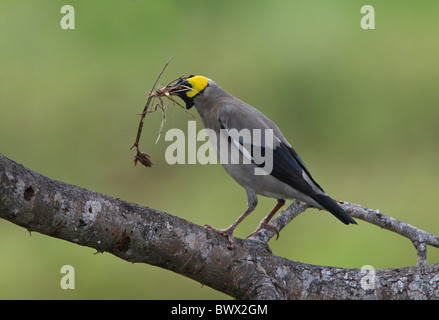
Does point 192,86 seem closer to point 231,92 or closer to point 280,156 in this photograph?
point 280,156

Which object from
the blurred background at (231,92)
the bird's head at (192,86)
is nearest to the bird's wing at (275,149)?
the bird's head at (192,86)

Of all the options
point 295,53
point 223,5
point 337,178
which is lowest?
point 337,178

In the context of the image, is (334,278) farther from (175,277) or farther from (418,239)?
(175,277)

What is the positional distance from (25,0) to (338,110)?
341 centimetres

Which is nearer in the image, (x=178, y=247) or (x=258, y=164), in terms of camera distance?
(x=178, y=247)

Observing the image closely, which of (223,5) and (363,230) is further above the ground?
(223,5)

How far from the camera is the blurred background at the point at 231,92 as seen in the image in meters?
5.79

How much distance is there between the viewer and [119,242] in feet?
7.61

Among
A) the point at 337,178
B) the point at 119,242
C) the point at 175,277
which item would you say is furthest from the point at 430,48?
the point at 119,242

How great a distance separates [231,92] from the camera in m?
6.60

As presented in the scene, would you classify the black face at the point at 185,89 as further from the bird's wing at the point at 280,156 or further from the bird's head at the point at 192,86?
the bird's wing at the point at 280,156

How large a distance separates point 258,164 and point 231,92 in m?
3.55

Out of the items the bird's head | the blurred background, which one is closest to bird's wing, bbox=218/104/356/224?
the bird's head

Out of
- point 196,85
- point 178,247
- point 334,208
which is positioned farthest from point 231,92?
point 178,247
